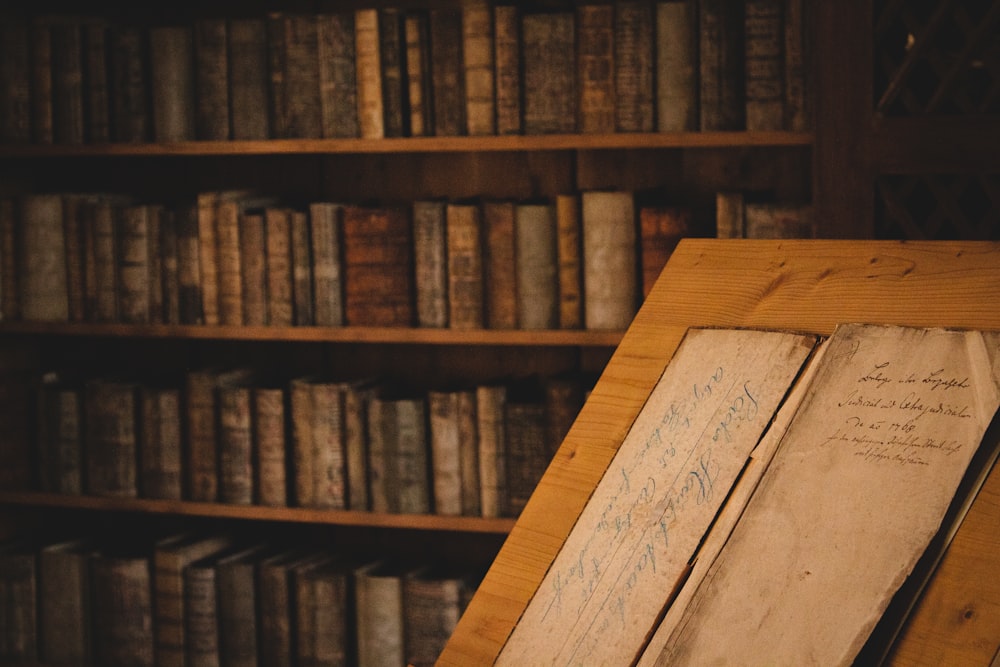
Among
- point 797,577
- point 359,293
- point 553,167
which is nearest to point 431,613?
point 359,293

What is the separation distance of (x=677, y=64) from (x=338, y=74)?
0.67m

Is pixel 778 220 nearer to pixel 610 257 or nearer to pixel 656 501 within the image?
pixel 610 257

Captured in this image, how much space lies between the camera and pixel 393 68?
2.23 m

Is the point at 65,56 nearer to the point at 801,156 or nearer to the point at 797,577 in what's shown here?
the point at 801,156

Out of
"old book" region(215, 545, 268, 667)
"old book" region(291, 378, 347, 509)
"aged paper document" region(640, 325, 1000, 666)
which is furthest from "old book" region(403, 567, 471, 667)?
"aged paper document" region(640, 325, 1000, 666)

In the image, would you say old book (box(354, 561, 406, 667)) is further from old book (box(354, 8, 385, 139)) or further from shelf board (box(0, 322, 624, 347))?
old book (box(354, 8, 385, 139))

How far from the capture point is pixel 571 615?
100 cm

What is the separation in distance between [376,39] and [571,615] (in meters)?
1.50

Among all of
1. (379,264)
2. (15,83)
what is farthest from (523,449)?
(15,83)

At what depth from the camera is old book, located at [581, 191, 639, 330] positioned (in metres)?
2.13

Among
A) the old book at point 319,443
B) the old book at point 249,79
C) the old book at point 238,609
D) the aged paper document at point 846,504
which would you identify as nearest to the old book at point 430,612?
the old book at point 319,443

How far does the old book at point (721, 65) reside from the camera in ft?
6.72

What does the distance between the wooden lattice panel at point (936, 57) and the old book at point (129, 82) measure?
1467mm

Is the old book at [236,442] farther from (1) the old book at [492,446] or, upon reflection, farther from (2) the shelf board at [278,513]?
(1) the old book at [492,446]
